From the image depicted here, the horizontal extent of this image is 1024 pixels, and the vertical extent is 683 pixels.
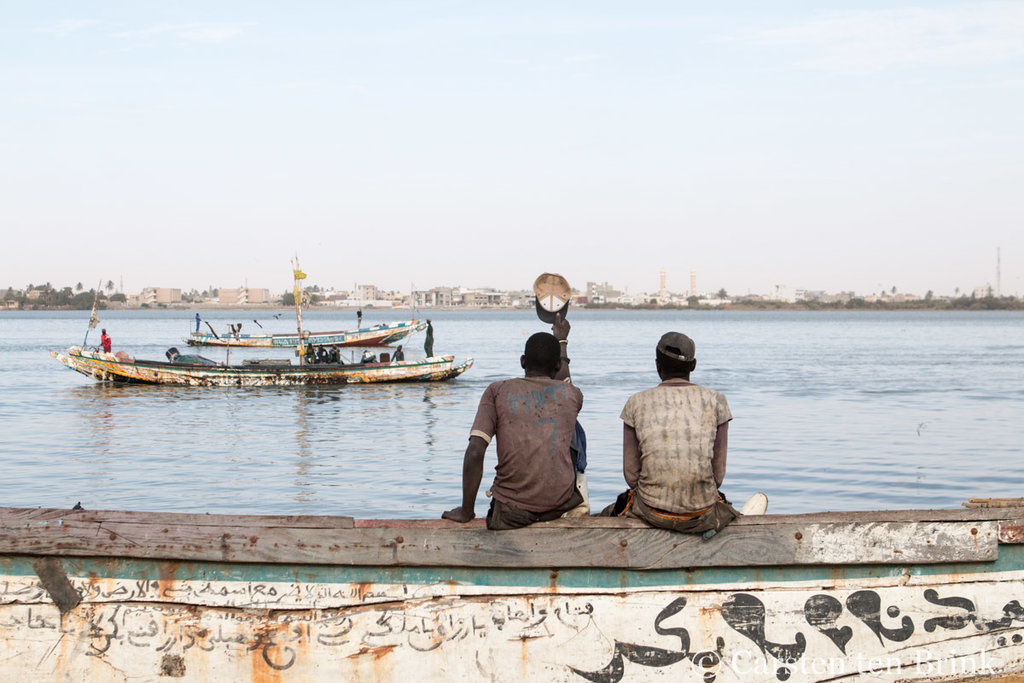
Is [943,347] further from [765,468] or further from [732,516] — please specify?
[732,516]

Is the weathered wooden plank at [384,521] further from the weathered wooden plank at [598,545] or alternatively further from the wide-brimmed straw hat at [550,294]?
the wide-brimmed straw hat at [550,294]

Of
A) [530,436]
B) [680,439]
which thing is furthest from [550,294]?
[680,439]

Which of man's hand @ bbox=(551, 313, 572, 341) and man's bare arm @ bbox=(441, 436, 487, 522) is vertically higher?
man's hand @ bbox=(551, 313, 572, 341)

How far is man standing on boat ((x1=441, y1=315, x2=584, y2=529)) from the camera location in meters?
5.40

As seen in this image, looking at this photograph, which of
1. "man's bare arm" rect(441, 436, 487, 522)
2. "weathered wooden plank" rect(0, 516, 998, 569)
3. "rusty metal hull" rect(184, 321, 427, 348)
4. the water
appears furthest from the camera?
"rusty metal hull" rect(184, 321, 427, 348)

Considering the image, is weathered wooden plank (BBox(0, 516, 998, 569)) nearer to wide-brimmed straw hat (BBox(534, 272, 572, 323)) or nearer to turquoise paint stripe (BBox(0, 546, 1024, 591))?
turquoise paint stripe (BBox(0, 546, 1024, 591))

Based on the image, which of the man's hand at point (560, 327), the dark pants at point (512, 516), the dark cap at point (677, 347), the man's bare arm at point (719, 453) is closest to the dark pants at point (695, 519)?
the man's bare arm at point (719, 453)

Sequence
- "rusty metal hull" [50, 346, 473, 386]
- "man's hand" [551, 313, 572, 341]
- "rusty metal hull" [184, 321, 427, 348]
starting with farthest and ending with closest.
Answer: "rusty metal hull" [184, 321, 427, 348]
"rusty metal hull" [50, 346, 473, 386]
"man's hand" [551, 313, 572, 341]

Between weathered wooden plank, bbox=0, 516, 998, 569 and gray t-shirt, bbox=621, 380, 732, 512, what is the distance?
0.65ft

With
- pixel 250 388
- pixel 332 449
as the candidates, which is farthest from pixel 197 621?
pixel 250 388

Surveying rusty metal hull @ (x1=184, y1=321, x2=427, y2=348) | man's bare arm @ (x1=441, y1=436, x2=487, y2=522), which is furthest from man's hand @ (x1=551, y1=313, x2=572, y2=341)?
rusty metal hull @ (x1=184, y1=321, x2=427, y2=348)

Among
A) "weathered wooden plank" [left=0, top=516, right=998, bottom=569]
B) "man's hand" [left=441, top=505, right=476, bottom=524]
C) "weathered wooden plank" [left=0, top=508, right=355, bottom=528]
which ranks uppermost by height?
"weathered wooden plank" [left=0, top=508, right=355, bottom=528]

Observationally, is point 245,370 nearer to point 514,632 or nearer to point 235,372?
point 235,372

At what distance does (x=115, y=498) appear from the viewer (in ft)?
52.7
